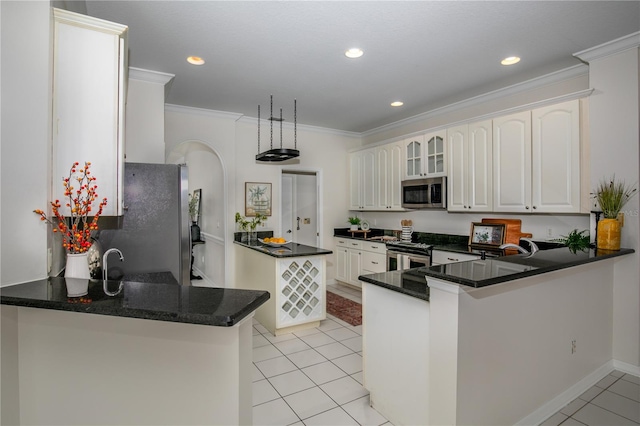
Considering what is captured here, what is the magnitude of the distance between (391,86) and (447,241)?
226cm

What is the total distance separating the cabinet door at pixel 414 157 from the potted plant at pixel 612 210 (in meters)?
2.15

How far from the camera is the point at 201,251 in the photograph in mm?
6797

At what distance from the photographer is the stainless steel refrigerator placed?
8.25ft

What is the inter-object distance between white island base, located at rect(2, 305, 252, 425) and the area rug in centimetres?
288

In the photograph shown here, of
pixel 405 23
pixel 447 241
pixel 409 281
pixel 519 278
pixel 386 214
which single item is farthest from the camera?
pixel 386 214

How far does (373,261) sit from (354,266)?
1.70ft

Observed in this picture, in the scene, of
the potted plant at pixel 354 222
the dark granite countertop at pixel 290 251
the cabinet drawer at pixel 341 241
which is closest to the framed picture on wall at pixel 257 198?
the dark granite countertop at pixel 290 251

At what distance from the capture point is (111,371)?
4.54ft

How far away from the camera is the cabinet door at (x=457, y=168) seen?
404 centimetres

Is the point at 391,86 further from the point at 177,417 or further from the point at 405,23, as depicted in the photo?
the point at 177,417

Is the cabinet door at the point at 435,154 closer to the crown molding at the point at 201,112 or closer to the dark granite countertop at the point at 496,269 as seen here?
the dark granite countertop at the point at 496,269

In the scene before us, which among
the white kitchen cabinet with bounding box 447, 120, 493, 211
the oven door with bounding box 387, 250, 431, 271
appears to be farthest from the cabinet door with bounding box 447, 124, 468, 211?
the oven door with bounding box 387, 250, 431, 271

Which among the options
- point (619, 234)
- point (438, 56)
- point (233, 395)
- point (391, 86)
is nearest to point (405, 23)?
point (438, 56)

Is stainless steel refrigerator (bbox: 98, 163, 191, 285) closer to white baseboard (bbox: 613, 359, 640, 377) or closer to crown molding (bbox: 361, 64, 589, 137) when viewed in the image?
crown molding (bbox: 361, 64, 589, 137)
